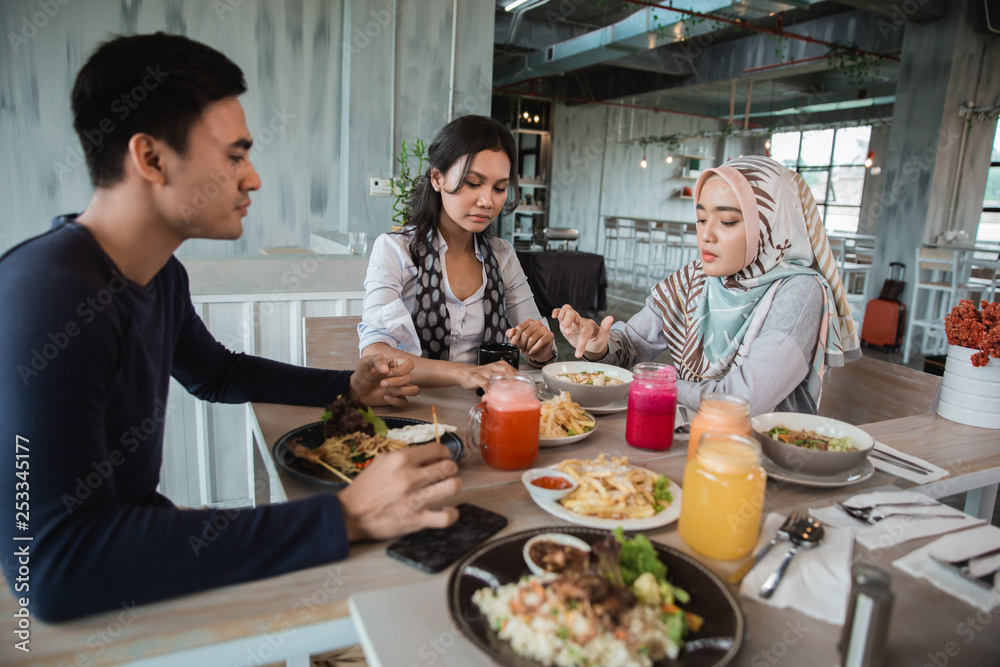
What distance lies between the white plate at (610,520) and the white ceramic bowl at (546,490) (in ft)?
0.03

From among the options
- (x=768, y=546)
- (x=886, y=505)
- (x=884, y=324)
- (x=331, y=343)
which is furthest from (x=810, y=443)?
(x=884, y=324)

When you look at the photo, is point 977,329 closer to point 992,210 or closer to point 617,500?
point 617,500

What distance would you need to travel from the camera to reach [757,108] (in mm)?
13930

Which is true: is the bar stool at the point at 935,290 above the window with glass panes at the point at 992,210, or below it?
below

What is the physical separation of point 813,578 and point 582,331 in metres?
1.04

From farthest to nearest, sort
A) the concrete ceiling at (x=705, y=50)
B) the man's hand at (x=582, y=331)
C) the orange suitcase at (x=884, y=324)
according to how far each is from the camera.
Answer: the concrete ceiling at (x=705, y=50)
the orange suitcase at (x=884, y=324)
the man's hand at (x=582, y=331)

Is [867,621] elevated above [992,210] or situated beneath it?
situated beneath

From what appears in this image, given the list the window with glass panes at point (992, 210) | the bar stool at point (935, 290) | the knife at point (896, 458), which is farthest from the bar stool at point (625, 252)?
the knife at point (896, 458)

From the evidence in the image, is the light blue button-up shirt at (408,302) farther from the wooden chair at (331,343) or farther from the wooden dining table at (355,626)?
the wooden dining table at (355,626)

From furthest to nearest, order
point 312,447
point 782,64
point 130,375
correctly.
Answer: point 782,64 < point 312,447 < point 130,375

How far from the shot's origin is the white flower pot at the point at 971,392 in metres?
1.58

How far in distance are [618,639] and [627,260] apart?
1279 cm

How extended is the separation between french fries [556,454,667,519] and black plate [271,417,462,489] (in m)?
0.24
